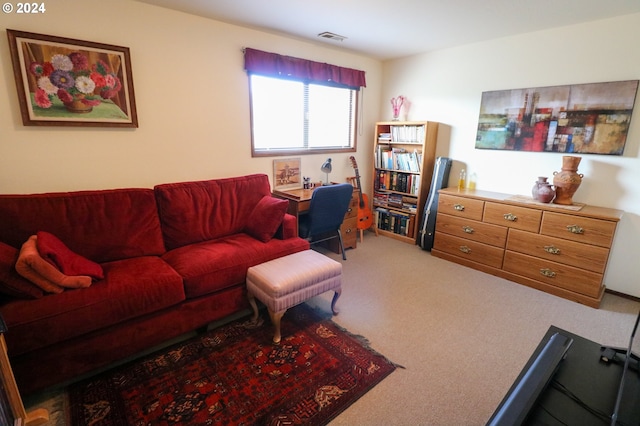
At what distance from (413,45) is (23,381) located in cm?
407

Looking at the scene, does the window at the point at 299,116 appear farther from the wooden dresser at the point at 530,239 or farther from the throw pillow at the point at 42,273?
the throw pillow at the point at 42,273

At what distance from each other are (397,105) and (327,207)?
74.3 inches

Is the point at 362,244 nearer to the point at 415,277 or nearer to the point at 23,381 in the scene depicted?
the point at 415,277

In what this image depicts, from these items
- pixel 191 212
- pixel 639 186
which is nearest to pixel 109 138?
pixel 191 212

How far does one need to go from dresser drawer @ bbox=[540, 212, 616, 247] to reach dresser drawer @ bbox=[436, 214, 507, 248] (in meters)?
0.35

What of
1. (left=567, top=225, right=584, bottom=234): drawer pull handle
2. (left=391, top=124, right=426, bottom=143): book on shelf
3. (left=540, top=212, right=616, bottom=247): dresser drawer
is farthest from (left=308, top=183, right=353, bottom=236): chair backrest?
(left=567, top=225, right=584, bottom=234): drawer pull handle

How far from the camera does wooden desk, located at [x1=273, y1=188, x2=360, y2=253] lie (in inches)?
122

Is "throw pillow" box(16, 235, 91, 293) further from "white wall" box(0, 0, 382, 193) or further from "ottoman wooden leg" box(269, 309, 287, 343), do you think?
"ottoman wooden leg" box(269, 309, 287, 343)

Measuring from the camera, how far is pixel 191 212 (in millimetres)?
2473

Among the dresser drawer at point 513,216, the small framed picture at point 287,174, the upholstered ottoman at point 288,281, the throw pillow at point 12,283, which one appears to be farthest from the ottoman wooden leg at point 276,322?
the dresser drawer at point 513,216

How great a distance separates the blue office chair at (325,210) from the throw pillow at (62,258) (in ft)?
5.44

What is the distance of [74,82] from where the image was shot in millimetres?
2139

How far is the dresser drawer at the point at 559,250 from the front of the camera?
7.94 feet

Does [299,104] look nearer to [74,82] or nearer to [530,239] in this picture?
[74,82]
